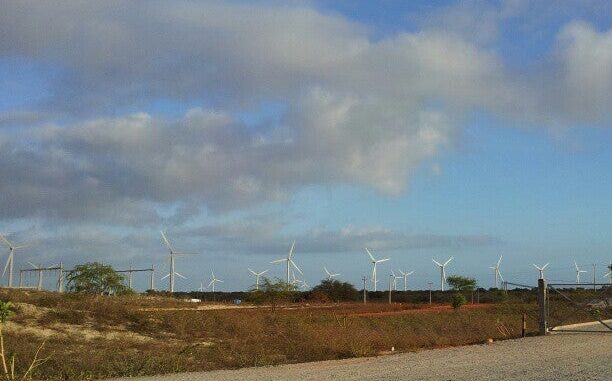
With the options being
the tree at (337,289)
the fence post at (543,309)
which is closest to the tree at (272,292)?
the fence post at (543,309)

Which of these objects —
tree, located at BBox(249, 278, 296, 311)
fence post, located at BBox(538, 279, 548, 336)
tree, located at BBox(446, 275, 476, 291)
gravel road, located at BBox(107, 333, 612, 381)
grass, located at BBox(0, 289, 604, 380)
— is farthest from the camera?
tree, located at BBox(446, 275, 476, 291)

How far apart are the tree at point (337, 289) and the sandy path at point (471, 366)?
68463mm

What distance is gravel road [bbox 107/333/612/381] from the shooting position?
1864 centimetres

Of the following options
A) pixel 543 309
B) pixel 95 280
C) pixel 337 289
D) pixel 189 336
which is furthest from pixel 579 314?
pixel 337 289

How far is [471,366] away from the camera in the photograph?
20.7 meters

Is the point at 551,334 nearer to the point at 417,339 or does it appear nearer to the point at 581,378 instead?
the point at 417,339

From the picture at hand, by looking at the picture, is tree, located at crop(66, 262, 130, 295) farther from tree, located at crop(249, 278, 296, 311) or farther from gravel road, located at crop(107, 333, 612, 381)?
gravel road, located at crop(107, 333, 612, 381)

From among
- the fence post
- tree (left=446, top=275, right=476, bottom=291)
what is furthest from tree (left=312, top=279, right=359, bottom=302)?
the fence post

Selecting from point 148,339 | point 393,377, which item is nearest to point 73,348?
point 148,339

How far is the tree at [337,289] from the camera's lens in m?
94.8

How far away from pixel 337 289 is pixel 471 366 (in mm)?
75953

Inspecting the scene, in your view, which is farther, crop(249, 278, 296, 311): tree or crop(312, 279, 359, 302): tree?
crop(312, 279, 359, 302): tree

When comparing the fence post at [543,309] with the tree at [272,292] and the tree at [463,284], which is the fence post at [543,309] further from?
the tree at [463,284]

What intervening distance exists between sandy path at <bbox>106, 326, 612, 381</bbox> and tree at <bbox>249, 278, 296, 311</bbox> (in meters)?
27.9
